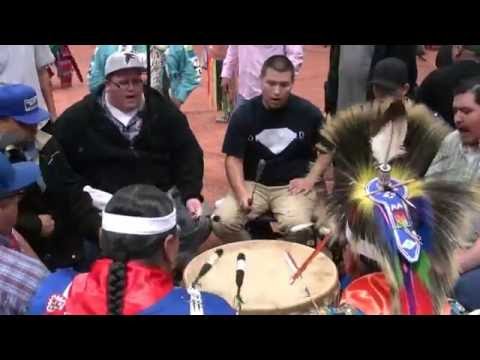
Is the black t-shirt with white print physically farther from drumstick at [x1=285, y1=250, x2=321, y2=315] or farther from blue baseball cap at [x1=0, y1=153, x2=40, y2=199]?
blue baseball cap at [x1=0, y1=153, x2=40, y2=199]

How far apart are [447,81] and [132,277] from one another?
10.1ft

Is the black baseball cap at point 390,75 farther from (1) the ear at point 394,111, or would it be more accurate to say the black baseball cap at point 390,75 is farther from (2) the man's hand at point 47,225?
(2) the man's hand at point 47,225

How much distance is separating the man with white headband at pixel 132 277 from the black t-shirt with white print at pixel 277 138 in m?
1.99

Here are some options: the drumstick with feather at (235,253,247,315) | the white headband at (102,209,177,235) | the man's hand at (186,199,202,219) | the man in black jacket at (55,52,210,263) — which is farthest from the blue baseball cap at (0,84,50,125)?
the white headband at (102,209,177,235)

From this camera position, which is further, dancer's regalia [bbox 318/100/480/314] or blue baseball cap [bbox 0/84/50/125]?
blue baseball cap [bbox 0/84/50/125]

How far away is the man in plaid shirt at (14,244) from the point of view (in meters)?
2.50

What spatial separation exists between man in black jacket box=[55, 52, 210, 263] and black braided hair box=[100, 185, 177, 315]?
1588 mm

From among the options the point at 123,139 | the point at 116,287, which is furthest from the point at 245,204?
the point at 116,287

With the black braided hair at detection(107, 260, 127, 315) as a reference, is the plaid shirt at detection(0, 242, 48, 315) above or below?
below

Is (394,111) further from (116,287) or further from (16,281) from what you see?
(16,281)

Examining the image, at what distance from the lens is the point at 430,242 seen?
2.56m

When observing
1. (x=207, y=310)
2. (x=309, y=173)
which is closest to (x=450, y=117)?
(x=309, y=173)

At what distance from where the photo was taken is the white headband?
232 cm
